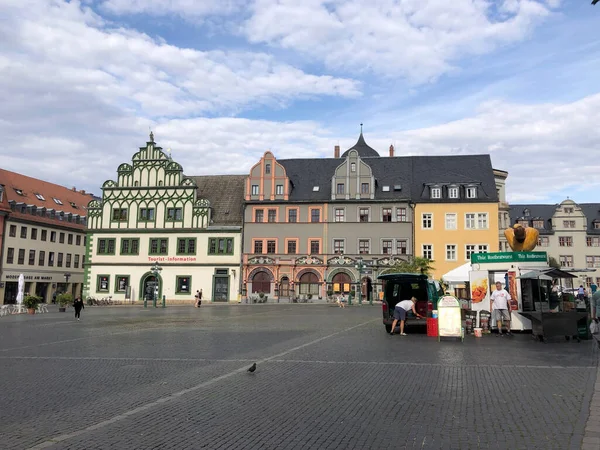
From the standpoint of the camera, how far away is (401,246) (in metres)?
57.4

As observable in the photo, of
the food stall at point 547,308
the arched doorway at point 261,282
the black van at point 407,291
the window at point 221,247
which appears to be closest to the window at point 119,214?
the window at point 221,247

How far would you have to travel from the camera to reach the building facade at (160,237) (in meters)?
59.6

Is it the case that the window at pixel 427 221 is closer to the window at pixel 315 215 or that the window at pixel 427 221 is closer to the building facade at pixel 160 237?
the window at pixel 315 215

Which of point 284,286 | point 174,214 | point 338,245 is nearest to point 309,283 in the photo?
point 284,286

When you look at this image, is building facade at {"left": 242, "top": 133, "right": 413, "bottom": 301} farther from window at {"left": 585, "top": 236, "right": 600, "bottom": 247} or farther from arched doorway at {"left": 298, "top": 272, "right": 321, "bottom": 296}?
window at {"left": 585, "top": 236, "right": 600, "bottom": 247}

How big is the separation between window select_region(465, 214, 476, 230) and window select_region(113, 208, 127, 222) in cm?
Result: 3719

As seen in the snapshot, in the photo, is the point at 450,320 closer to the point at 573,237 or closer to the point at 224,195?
the point at 224,195

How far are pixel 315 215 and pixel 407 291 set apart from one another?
37.6 metres

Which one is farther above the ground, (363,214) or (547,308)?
(363,214)

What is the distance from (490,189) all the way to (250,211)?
25.7 m

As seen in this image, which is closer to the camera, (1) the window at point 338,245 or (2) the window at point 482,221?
(2) the window at point 482,221

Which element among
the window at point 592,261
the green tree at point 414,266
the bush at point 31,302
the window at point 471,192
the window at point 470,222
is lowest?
the bush at point 31,302

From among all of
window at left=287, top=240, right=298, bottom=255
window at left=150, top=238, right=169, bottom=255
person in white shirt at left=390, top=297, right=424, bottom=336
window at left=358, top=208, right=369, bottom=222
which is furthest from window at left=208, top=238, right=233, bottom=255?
person in white shirt at left=390, top=297, right=424, bottom=336

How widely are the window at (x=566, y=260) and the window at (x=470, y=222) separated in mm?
38260
